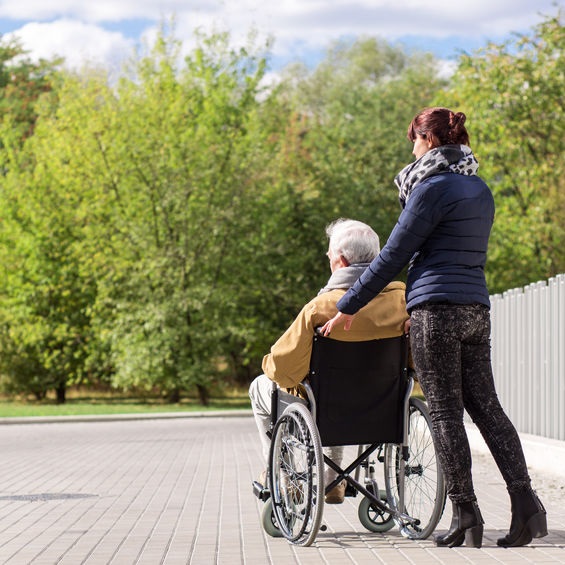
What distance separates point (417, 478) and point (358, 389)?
588 millimetres

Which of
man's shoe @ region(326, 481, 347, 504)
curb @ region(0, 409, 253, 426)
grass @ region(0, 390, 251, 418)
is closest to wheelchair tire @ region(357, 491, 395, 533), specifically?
man's shoe @ region(326, 481, 347, 504)

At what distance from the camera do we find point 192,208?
101 ft

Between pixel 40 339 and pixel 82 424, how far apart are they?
10.9 meters

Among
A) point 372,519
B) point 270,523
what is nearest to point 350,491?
point 372,519

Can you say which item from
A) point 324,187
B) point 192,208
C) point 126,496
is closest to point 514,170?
point 324,187

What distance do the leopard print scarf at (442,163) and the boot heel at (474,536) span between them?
1747 millimetres

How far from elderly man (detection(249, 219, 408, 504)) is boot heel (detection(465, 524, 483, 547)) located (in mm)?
997

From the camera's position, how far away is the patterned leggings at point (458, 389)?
20.0 feet

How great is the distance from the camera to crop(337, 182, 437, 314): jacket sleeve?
20.0 ft

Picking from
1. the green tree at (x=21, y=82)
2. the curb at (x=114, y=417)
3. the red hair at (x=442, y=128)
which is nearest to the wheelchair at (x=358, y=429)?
the red hair at (x=442, y=128)

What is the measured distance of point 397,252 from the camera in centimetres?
609

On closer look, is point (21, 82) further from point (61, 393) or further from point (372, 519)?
point (372, 519)

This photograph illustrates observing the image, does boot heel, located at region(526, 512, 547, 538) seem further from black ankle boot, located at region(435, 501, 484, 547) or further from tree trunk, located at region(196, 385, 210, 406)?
tree trunk, located at region(196, 385, 210, 406)

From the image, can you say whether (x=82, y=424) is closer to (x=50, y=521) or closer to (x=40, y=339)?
(x=40, y=339)
